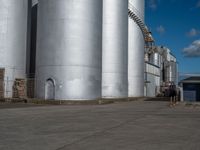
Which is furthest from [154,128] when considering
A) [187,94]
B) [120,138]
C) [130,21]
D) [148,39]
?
[148,39]

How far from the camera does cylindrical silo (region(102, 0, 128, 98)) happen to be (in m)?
36.8

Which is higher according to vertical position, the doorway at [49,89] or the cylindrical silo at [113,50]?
the cylindrical silo at [113,50]

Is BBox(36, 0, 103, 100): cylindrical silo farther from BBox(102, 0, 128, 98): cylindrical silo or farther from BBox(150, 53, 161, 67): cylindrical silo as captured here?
BBox(150, 53, 161, 67): cylindrical silo

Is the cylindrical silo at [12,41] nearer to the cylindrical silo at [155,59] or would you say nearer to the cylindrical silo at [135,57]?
the cylindrical silo at [135,57]

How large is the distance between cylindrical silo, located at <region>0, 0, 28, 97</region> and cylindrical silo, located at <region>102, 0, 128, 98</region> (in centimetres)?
896

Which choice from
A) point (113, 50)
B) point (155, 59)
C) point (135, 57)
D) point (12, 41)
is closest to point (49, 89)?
point (12, 41)

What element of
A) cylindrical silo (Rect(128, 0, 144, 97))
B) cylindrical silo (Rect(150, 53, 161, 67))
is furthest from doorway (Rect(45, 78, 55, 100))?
cylindrical silo (Rect(150, 53, 161, 67))

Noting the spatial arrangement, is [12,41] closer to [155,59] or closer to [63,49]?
[63,49]

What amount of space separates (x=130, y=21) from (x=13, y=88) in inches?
780

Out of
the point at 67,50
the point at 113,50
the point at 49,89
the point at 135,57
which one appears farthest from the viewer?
the point at 135,57

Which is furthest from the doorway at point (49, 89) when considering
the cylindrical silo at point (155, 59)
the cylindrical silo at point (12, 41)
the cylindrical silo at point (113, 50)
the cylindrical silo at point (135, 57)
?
the cylindrical silo at point (155, 59)

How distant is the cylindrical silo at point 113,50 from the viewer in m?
36.8

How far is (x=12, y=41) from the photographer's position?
105 ft

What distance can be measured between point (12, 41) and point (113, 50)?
11132 mm
